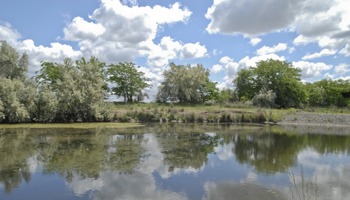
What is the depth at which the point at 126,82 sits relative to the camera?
6031 centimetres

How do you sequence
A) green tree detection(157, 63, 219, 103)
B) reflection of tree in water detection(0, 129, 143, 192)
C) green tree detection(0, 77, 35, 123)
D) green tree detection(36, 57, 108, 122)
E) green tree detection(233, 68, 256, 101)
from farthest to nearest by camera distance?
green tree detection(233, 68, 256, 101), green tree detection(157, 63, 219, 103), green tree detection(36, 57, 108, 122), green tree detection(0, 77, 35, 123), reflection of tree in water detection(0, 129, 143, 192)

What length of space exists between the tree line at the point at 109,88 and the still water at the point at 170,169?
1393 centimetres

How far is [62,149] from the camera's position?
20.5m

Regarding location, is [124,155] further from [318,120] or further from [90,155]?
[318,120]

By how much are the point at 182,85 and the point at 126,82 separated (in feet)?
35.2

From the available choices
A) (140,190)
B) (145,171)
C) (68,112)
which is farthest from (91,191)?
(68,112)

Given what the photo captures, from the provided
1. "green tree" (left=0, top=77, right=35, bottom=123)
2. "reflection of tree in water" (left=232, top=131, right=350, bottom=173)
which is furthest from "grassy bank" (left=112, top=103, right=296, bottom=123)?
"reflection of tree in water" (left=232, top=131, right=350, bottom=173)

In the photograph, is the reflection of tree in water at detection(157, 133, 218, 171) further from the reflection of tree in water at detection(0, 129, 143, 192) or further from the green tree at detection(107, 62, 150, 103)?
the green tree at detection(107, 62, 150, 103)

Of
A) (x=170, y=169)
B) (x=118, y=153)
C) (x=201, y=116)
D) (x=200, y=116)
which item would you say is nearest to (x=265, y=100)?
(x=201, y=116)

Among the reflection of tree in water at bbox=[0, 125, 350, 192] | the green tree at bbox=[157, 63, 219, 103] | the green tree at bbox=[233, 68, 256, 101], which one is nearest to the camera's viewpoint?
the reflection of tree in water at bbox=[0, 125, 350, 192]

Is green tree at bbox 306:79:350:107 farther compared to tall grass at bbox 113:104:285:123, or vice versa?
green tree at bbox 306:79:350:107

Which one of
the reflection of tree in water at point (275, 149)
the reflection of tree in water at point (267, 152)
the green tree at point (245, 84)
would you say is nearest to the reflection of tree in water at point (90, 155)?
the reflection of tree in water at point (267, 152)

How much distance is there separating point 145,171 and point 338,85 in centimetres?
7539

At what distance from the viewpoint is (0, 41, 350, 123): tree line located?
39938 mm
